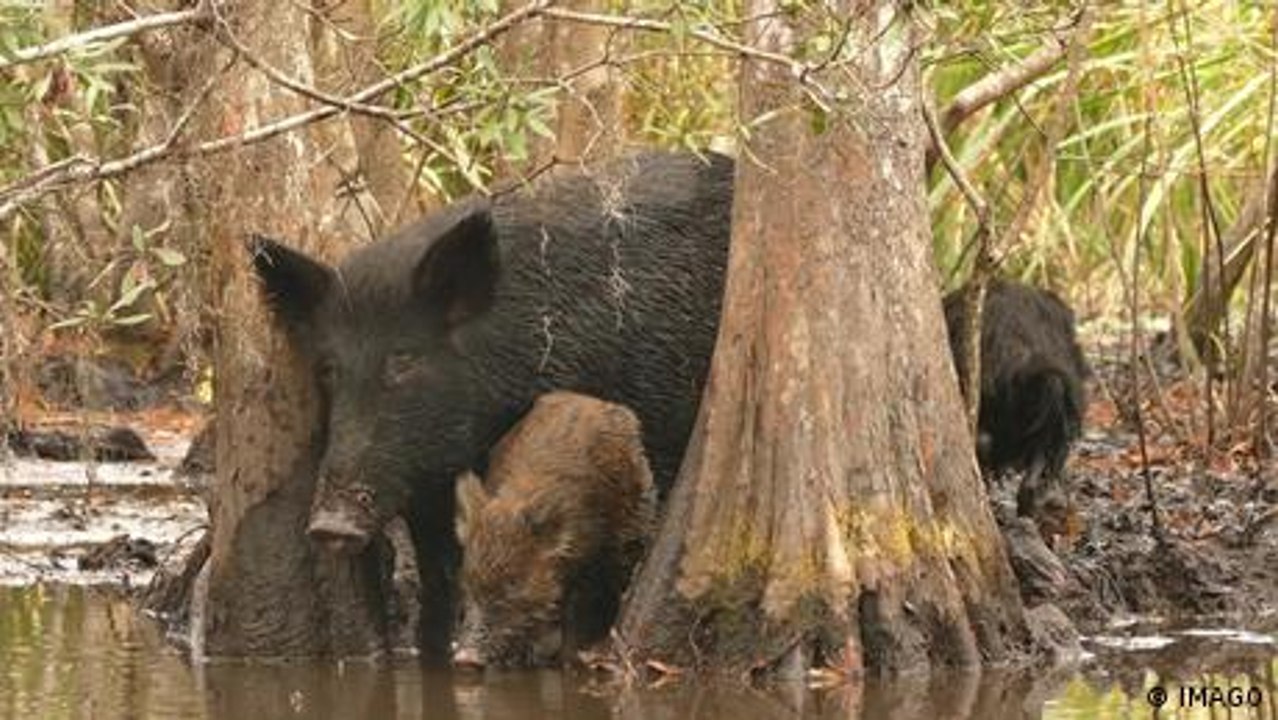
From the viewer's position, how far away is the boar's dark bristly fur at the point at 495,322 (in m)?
10.1

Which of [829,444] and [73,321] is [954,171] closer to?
[829,444]

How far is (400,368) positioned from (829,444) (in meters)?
1.40

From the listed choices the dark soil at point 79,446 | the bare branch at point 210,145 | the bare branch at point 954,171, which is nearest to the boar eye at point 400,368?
the bare branch at point 210,145

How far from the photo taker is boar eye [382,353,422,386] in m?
10.2

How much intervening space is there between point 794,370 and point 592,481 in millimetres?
741

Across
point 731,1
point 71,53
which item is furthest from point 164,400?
point 71,53

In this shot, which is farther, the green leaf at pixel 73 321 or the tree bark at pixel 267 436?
the tree bark at pixel 267 436

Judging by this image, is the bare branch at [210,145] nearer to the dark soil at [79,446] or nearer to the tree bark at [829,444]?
the tree bark at [829,444]

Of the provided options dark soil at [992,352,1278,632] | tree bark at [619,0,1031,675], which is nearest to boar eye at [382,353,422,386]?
tree bark at [619,0,1031,675]

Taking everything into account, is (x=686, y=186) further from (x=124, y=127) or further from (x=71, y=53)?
(x=71, y=53)

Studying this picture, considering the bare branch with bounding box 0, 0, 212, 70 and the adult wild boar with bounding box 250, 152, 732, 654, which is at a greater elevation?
the bare branch with bounding box 0, 0, 212, 70

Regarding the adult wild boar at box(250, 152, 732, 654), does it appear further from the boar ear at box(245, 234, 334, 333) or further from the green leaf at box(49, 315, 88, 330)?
the green leaf at box(49, 315, 88, 330)

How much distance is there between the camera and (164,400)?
18828 millimetres
